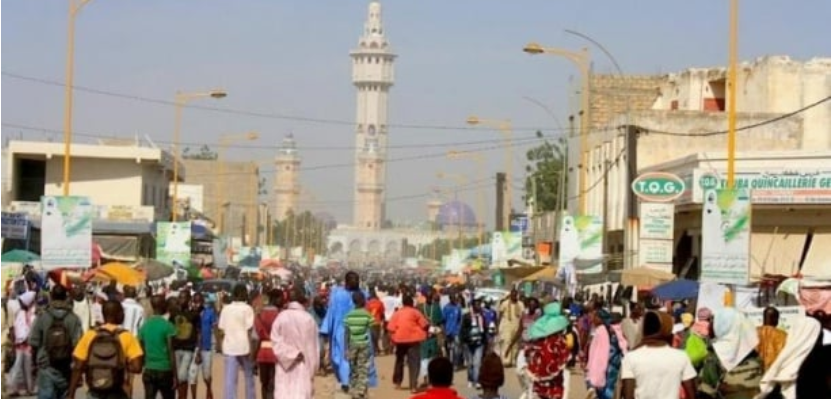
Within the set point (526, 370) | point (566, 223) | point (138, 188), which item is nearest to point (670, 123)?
point (566, 223)

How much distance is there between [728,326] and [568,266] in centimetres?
2835

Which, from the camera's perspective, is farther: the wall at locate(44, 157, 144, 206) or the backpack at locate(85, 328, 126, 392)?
the wall at locate(44, 157, 144, 206)

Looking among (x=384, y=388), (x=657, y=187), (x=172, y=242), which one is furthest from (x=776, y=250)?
(x=172, y=242)

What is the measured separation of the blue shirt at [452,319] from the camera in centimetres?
2995

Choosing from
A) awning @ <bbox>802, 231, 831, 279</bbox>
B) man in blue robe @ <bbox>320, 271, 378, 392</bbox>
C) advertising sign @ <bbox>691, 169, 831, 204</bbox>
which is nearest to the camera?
man in blue robe @ <bbox>320, 271, 378, 392</bbox>

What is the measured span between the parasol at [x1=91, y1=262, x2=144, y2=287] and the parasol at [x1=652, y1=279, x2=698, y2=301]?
1221 centimetres

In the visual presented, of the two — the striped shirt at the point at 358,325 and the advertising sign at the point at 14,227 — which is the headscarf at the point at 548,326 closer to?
the striped shirt at the point at 358,325

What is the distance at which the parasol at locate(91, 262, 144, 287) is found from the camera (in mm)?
37969

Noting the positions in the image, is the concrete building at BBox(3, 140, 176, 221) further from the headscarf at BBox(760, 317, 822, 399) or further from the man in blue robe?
the headscarf at BBox(760, 317, 822, 399)

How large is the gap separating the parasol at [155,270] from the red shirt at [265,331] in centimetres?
2478

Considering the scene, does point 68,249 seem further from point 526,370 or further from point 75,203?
point 526,370

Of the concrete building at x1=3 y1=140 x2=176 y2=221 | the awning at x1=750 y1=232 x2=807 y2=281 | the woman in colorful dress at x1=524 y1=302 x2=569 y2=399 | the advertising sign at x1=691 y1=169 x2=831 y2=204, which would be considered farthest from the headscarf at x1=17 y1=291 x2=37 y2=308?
the concrete building at x1=3 y1=140 x2=176 y2=221

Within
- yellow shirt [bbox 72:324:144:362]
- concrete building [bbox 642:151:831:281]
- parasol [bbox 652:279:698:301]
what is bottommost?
yellow shirt [bbox 72:324:144:362]

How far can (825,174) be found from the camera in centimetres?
3922
